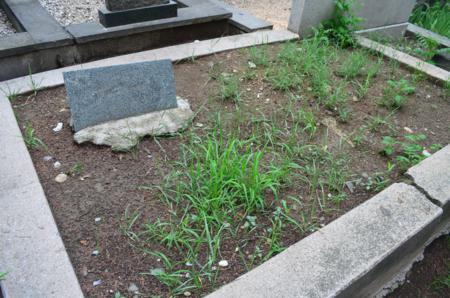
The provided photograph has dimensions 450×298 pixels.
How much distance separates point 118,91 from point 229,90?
782 mm

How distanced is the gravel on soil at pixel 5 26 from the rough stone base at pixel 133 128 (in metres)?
1.96

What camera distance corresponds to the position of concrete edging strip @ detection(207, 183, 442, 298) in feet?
4.50

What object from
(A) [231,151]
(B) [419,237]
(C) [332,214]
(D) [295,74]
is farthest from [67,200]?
(D) [295,74]

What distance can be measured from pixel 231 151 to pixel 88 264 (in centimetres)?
95

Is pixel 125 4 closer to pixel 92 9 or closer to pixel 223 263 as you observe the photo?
pixel 92 9

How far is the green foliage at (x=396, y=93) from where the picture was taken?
2.75 metres

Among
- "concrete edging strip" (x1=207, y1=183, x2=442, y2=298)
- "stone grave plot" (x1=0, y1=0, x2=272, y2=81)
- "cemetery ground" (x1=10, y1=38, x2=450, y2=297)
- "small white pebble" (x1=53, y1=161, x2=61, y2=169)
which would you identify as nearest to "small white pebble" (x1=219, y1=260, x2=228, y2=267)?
"cemetery ground" (x1=10, y1=38, x2=450, y2=297)

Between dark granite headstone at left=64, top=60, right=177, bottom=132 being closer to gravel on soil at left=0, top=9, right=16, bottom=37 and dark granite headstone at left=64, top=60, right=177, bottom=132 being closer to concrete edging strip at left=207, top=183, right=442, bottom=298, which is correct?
concrete edging strip at left=207, top=183, right=442, bottom=298

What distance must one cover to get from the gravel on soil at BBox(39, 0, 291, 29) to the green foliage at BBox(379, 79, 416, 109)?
1.96 m

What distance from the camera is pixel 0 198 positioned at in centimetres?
165

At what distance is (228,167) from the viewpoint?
1.86 m

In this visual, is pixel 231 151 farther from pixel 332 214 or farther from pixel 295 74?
pixel 295 74

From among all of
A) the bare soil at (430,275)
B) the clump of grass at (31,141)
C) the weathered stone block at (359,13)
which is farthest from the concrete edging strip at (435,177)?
the clump of grass at (31,141)

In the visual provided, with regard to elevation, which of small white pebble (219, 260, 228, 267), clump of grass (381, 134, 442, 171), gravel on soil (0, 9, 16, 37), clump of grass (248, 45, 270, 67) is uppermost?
clump of grass (248, 45, 270, 67)
